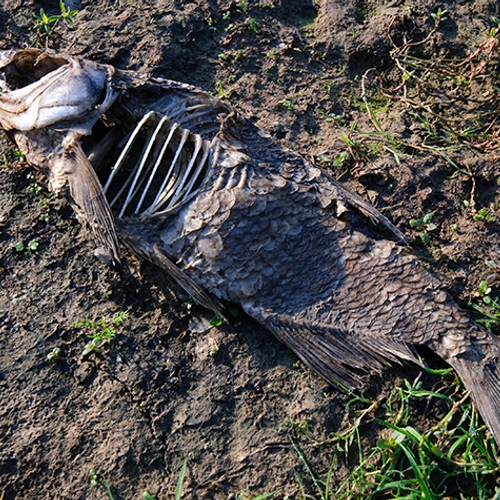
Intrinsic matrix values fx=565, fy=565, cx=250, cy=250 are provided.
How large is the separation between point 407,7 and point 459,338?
2.81m

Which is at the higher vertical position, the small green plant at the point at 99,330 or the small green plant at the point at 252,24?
the small green plant at the point at 252,24

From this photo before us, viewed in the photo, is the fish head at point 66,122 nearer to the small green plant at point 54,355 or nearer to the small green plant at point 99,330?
the small green plant at point 99,330

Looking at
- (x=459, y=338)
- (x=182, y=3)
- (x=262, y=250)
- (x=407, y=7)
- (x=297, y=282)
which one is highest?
(x=182, y=3)

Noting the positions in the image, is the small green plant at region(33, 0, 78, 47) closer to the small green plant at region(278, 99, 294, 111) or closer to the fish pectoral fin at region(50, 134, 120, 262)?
the fish pectoral fin at region(50, 134, 120, 262)

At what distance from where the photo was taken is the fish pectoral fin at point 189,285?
324cm

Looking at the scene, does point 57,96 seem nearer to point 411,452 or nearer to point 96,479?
point 96,479

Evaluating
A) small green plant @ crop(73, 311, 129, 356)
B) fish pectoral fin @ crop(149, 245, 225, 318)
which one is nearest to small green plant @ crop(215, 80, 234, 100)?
fish pectoral fin @ crop(149, 245, 225, 318)

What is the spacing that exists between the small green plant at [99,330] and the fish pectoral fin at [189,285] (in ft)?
1.27

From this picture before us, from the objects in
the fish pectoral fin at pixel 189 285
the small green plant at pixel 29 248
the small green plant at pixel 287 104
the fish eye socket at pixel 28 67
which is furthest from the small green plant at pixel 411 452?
the fish eye socket at pixel 28 67

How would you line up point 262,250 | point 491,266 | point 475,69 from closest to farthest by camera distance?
point 262,250 < point 491,266 < point 475,69

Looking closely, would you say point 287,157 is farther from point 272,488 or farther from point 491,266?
point 272,488

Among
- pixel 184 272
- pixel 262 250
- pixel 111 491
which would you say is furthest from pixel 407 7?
pixel 111 491

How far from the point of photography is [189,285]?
3262mm

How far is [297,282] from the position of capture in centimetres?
323
